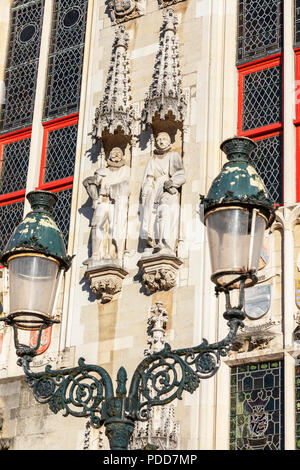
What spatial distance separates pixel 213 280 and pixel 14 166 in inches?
398

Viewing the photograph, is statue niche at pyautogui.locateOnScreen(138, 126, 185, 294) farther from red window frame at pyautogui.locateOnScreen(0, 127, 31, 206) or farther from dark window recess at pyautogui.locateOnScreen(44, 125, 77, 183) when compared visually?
red window frame at pyautogui.locateOnScreen(0, 127, 31, 206)

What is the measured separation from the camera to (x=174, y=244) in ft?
56.9

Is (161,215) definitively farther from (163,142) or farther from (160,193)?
(163,142)

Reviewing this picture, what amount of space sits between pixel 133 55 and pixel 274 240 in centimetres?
454

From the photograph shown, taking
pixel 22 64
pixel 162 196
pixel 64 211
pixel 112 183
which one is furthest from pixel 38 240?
pixel 22 64

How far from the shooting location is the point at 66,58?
20.9 m

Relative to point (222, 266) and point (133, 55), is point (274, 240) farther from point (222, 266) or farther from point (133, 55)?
point (222, 266)

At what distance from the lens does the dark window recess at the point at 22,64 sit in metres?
21.1

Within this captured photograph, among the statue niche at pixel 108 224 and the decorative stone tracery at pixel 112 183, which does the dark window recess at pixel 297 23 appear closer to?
the decorative stone tracery at pixel 112 183

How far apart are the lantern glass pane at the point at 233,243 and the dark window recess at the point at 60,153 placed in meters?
8.87

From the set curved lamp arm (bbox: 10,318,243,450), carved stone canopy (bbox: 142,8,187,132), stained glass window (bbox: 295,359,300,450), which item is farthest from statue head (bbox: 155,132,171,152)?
curved lamp arm (bbox: 10,318,243,450)

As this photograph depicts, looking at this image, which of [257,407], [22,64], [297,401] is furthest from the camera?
[22,64]

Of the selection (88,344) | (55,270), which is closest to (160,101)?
(88,344)

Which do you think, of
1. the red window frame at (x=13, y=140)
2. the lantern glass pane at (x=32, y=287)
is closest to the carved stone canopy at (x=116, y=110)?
the red window frame at (x=13, y=140)
